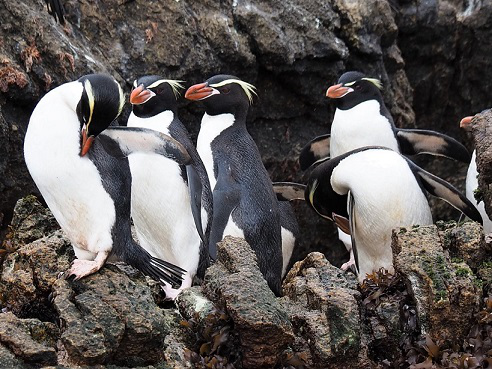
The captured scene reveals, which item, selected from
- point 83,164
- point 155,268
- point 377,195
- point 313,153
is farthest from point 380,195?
point 83,164

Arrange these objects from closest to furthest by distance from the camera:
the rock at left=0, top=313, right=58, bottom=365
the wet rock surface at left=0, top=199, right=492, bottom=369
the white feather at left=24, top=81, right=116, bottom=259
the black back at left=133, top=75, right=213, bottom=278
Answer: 1. the rock at left=0, top=313, right=58, bottom=365
2. the wet rock surface at left=0, top=199, right=492, bottom=369
3. the white feather at left=24, top=81, right=116, bottom=259
4. the black back at left=133, top=75, right=213, bottom=278

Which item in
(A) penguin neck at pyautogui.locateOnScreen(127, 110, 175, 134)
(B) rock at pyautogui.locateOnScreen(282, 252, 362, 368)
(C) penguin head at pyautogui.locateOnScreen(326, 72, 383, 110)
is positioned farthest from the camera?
(C) penguin head at pyautogui.locateOnScreen(326, 72, 383, 110)

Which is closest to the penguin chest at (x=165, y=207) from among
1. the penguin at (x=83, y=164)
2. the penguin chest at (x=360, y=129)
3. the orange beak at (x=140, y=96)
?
the orange beak at (x=140, y=96)

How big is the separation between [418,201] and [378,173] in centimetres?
37

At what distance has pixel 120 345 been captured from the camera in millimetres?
4934

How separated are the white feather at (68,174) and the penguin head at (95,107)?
0.03 metres

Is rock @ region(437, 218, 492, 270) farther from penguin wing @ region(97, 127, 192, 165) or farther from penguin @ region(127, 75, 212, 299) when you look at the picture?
penguin @ region(127, 75, 212, 299)

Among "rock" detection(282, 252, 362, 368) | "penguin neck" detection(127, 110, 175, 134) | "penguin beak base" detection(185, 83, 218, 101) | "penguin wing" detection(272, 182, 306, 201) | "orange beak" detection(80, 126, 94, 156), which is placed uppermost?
"orange beak" detection(80, 126, 94, 156)

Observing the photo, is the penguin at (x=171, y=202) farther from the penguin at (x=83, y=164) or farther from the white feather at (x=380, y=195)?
the penguin at (x=83, y=164)

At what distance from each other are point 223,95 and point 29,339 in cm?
335

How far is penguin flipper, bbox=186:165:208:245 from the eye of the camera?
672 cm

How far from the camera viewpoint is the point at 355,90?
882cm

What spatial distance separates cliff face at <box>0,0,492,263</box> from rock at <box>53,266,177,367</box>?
250 centimetres

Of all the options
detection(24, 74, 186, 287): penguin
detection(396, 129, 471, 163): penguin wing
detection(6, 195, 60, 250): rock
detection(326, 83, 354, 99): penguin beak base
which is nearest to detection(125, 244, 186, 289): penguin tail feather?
detection(24, 74, 186, 287): penguin
